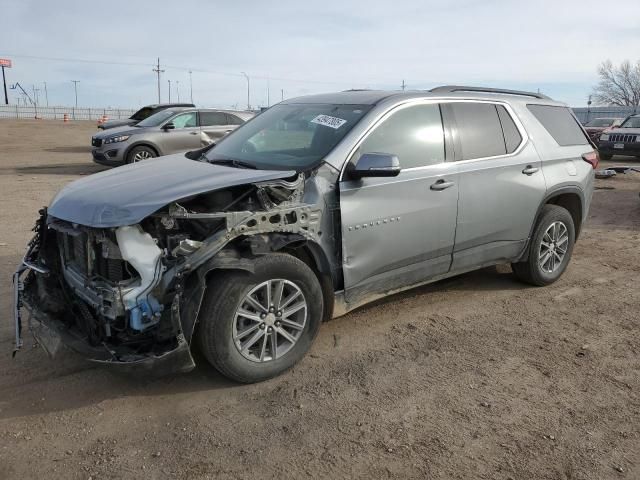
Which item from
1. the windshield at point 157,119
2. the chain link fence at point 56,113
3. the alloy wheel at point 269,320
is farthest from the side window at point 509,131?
the chain link fence at point 56,113

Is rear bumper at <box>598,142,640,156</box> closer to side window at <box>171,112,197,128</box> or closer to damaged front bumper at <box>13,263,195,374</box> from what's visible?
side window at <box>171,112,197,128</box>

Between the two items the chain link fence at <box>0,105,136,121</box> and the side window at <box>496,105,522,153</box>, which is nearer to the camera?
the side window at <box>496,105,522,153</box>

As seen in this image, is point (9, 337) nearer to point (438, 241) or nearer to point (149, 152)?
point (438, 241)

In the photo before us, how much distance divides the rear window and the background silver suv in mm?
9057

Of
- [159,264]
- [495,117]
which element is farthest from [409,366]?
[495,117]

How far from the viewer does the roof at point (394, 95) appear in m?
4.36

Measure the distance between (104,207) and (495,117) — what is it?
3479 millimetres

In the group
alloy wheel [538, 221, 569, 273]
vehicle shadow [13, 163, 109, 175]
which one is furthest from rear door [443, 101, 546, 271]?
vehicle shadow [13, 163, 109, 175]

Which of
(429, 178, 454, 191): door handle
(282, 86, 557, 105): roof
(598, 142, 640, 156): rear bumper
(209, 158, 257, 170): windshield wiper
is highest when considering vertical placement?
(598, 142, 640, 156): rear bumper

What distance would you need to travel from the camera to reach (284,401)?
132 inches

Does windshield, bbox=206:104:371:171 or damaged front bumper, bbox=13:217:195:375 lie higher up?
windshield, bbox=206:104:371:171

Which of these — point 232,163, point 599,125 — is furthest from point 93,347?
point 599,125

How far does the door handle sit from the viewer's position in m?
4.25

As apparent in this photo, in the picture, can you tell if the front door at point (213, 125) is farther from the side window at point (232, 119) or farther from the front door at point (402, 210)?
the front door at point (402, 210)
